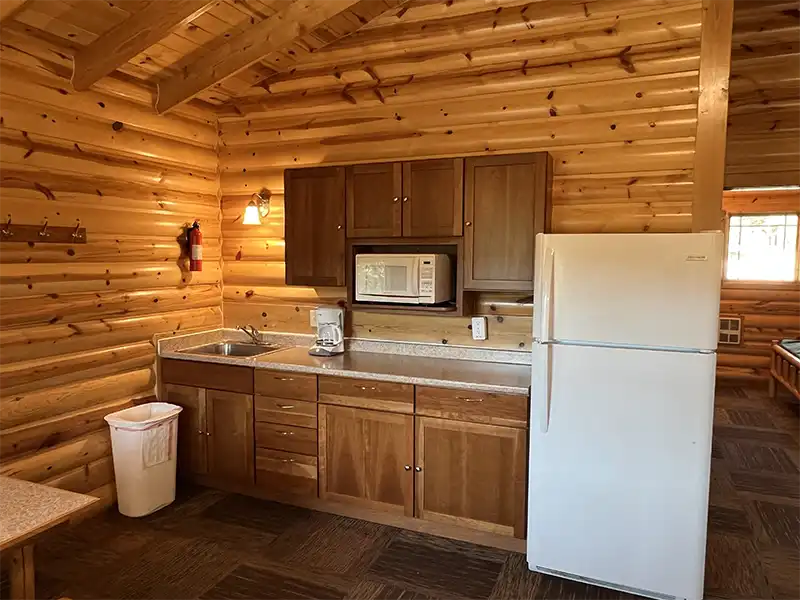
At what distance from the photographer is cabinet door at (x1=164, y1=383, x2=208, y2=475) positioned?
3609mm

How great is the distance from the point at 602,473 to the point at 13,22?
11.4 ft

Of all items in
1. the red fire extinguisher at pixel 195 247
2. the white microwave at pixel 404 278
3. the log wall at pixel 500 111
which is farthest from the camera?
the red fire extinguisher at pixel 195 247

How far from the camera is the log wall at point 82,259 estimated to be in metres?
2.88

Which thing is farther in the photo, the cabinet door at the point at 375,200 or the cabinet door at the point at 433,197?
the cabinet door at the point at 375,200

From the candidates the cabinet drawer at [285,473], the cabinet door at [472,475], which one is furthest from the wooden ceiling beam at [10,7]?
the cabinet door at [472,475]

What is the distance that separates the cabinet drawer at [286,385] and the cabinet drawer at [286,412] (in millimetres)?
30

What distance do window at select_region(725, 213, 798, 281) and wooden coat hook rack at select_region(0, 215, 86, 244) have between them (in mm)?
6996

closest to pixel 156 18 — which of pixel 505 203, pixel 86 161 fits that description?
pixel 86 161

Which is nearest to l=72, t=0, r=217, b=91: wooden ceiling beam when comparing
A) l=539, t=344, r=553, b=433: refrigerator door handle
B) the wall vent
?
l=539, t=344, r=553, b=433: refrigerator door handle

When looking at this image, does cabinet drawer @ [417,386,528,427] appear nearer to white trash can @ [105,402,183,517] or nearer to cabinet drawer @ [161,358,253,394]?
cabinet drawer @ [161,358,253,394]

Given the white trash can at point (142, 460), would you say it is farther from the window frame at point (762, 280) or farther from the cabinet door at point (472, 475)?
the window frame at point (762, 280)

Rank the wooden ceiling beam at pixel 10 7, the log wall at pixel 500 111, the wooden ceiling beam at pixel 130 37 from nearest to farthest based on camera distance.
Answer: the wooden ceiling beam at pixel 10 7 → the wooden ceiling beam at pixel 130 37 → the log wall at pixel 500 111

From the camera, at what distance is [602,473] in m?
2.57

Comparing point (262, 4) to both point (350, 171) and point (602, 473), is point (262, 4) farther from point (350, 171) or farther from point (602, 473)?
point (602, 473)
